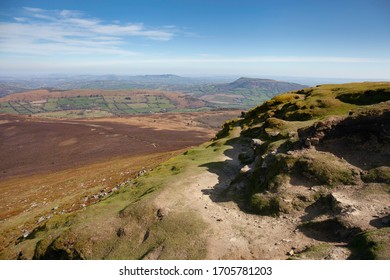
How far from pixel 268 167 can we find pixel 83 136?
125 m

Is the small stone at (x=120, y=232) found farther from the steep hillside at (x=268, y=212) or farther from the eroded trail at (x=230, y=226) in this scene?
the eroded trail at (x=230, y=226)

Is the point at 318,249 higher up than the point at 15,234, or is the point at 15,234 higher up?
the point at 318,249

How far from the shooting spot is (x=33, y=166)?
9831 centimetres

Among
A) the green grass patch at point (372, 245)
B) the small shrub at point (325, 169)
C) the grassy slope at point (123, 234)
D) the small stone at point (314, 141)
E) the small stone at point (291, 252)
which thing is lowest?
the grassy slope at point (123, 234)

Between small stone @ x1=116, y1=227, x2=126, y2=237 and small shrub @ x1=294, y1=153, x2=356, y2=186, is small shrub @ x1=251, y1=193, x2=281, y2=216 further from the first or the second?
small stone @ x1=116, y1=227, x2=126, y2=237

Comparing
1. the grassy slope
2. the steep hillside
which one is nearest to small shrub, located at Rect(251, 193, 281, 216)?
the steep hillside

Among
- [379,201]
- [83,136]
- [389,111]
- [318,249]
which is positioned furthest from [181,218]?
[83,136]

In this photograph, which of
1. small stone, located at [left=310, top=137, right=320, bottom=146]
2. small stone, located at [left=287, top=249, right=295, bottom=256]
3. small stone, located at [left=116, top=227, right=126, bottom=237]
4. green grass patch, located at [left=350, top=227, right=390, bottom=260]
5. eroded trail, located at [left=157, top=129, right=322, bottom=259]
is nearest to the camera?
green grass patch, located at [left=350, top=227, right=390, bottom=260]

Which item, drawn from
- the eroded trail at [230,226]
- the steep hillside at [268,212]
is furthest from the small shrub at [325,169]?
the eroded trail at [230,226]

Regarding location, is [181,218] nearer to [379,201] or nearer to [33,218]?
[379,201]

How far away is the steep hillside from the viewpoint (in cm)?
2014

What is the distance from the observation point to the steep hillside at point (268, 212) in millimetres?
20141

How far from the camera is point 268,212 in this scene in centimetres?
2475

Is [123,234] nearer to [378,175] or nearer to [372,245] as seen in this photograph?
[372,245]
